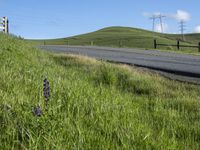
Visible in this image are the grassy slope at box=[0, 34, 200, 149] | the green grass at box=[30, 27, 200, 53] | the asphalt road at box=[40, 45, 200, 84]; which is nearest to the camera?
the grassy slope at box=[0, 34, 200, 149]

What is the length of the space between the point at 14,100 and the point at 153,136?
1.70m

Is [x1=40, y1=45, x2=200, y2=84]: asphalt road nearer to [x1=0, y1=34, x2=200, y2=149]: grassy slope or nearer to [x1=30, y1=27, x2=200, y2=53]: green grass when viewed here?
[x1=0, y1=34, x2=200, y2=149]: grassy slope

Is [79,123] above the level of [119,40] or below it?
below

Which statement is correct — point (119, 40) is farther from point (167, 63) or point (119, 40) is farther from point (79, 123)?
point (79, 123)

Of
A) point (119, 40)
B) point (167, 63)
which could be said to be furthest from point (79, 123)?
point (119, 40)

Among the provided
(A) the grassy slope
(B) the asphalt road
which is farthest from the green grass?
(A) the grassy slope

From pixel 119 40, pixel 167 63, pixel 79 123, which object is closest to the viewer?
pixel 79 123

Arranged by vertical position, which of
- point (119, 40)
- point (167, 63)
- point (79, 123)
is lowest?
point (167, 63)

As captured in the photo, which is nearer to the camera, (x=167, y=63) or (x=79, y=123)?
Result: (x=79, y=123)

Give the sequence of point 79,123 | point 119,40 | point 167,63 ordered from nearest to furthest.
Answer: point 79,123
point 167,63
point 119,40

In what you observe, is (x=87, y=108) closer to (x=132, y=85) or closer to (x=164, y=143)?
(x=164, y=143)

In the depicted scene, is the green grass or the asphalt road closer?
the asphalt road

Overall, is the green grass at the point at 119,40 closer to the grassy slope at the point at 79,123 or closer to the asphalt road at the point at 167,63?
the asphalt road at the point at 167,63

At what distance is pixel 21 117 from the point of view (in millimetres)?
4031
